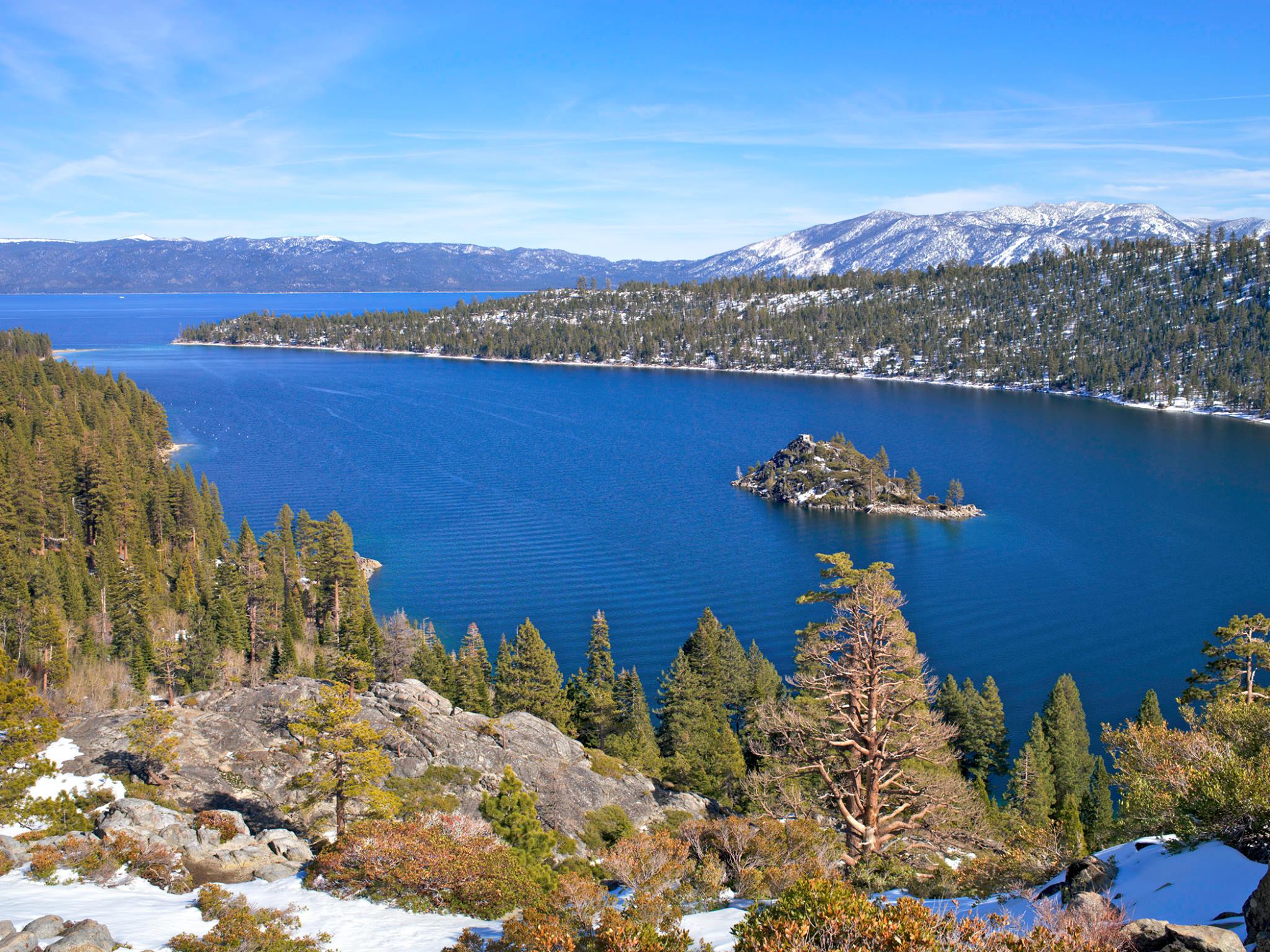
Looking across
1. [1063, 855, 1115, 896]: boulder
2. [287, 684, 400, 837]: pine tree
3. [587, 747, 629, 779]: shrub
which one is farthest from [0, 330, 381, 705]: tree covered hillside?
[1063, 855, 1115, 896]: boulder

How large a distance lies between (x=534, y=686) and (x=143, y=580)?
32.3m

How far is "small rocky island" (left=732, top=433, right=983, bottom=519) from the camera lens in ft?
321

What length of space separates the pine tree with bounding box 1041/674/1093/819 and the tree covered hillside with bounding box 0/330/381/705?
117 ft

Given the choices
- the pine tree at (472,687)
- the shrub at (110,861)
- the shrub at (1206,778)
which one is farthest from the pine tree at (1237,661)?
the pine tree at (472,687)

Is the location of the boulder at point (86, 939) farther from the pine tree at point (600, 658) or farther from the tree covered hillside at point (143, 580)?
the pine tree at point (600, 658)

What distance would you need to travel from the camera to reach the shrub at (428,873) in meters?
21.9

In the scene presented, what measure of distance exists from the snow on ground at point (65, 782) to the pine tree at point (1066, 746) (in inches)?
1683

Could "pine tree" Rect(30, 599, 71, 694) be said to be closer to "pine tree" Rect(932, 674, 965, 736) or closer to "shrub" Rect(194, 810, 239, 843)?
A: "shrub" Rect(194, 810, 239, 843)

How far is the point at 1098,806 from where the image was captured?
38.8 metres

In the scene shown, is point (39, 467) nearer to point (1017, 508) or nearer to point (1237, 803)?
point (1237, 803)

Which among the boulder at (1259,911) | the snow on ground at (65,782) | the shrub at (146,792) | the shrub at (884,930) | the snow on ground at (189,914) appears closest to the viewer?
the shrub at (884,930)

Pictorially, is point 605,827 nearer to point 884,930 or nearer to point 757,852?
point 757,852

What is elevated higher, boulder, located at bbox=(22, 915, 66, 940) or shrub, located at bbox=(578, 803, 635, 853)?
boulder, located at bbox=(22, 915, 66, 940)

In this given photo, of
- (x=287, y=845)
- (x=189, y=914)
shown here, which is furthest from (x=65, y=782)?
(x=189, y=914)
